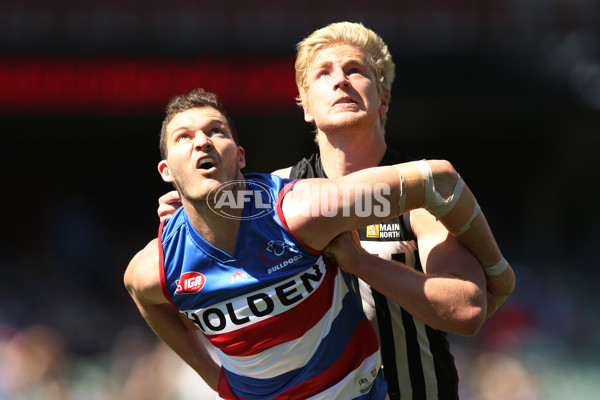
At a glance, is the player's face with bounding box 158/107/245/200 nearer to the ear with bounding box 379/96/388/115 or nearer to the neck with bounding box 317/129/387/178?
the neck with bounding box 317/129/387/178

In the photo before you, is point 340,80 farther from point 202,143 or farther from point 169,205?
point 169,205

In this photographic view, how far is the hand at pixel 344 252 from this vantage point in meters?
3.30

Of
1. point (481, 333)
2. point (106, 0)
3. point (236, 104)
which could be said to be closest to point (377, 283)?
point (481, 333)

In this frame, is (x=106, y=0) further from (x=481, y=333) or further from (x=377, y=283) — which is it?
(x=377, y=283)

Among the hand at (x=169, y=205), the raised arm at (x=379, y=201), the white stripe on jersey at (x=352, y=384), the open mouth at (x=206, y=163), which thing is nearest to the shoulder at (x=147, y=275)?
the hand at (x=169, y=205)

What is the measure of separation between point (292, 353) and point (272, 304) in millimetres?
224

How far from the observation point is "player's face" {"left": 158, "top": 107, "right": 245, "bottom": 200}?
130 inches

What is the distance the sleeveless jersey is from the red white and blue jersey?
38 cm

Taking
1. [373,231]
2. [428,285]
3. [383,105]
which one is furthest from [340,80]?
[428,285]

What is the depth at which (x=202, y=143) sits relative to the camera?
10.9 ft

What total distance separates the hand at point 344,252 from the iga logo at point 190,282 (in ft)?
1.67

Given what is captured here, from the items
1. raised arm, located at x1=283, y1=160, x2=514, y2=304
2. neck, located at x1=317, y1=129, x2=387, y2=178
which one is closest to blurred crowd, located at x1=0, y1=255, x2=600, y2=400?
neck, located at x1=317, y1=129, x2=387, y2=178

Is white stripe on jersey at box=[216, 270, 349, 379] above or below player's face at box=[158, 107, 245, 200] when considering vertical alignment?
below

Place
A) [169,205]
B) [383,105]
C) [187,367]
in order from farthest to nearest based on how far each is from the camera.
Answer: [187,367]
[383,105]
[169,205]
